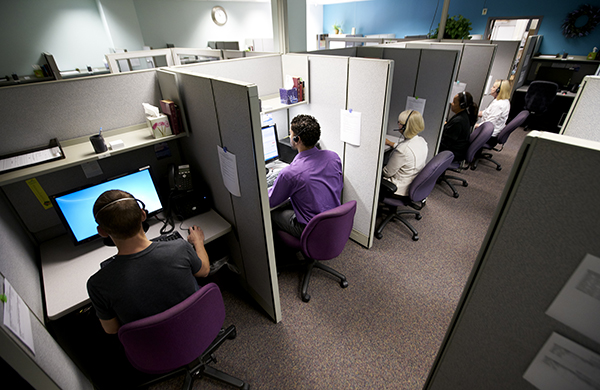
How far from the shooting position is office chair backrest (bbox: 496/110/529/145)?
10.1 ft

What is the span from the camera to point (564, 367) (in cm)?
60

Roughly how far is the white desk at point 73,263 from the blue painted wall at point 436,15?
7.49 meters

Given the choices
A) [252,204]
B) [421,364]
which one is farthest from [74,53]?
[421,364]

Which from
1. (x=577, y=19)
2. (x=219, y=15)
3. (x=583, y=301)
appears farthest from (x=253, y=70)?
(x=219, y=15)

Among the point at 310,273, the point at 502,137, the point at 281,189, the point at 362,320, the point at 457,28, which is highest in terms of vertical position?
the point at 457,28

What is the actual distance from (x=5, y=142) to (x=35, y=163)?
0.88ft

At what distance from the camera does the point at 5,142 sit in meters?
1.37

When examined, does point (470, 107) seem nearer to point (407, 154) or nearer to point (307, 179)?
point (407, 154)

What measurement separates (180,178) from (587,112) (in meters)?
1.97

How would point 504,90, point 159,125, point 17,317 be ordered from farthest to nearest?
point 504,90 < point 159,125 < point 17,317

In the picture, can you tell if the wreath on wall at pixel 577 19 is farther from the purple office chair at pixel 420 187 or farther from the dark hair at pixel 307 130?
the dark hair at pixel 307 130

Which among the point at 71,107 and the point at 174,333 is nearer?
the point at 174,333

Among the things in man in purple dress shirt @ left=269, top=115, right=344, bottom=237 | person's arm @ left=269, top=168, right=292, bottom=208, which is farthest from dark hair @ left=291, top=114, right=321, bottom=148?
person's arm @ left=269, top=168, right=292, bottom=208

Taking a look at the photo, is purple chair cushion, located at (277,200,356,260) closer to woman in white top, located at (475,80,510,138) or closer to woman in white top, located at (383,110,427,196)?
woman in white top, located at (383,110,427,196)
